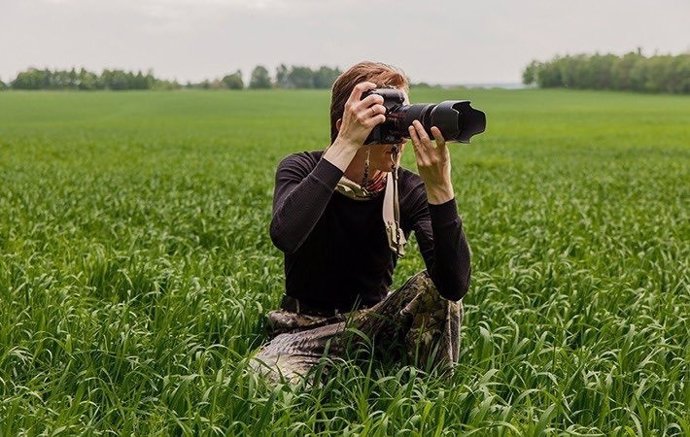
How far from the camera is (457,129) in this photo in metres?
3.19

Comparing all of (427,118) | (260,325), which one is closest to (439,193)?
(427,118)

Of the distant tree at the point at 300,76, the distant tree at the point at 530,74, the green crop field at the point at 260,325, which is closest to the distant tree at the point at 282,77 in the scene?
the distant tree at the point at 300,76

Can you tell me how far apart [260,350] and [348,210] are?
0.76 metres

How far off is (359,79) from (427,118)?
482mm

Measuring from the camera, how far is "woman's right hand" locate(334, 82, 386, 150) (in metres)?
3.34

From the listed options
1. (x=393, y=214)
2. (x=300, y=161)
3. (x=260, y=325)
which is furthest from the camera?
(x=260, y=325)

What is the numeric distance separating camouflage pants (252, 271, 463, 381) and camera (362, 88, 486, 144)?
28.1 inches

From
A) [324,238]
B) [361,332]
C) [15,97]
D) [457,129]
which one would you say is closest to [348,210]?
[324,238]

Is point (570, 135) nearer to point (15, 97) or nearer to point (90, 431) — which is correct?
point (90, 431)

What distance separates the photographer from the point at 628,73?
9450cm

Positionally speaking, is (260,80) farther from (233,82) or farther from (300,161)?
(300,161)

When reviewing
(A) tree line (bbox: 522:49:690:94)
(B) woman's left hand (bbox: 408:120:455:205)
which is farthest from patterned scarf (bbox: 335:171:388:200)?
(A) tree line (bbox: 522:49:690:94)

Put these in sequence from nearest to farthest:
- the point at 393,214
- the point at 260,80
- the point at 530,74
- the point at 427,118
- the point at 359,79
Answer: the point at 427,118 < the point at 359,79 < the point at 393,214 < the point at 530,74 < the point at 260,80

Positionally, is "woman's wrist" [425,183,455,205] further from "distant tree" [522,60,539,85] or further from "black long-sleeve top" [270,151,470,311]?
"distant tree" [522,60,539,85]
